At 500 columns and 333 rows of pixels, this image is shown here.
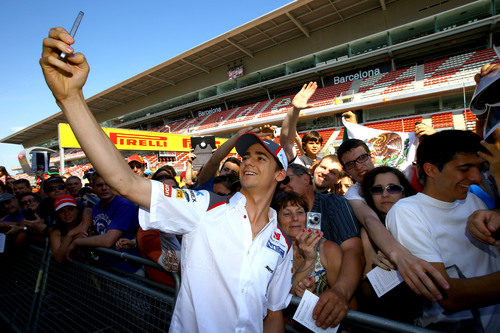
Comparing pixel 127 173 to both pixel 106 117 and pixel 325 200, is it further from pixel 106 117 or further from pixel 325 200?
pixel 106 117

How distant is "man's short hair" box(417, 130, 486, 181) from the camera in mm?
1460

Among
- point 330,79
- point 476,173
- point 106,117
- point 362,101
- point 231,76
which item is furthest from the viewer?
point 106,117

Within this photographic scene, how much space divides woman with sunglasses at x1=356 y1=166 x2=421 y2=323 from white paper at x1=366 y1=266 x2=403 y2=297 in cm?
4

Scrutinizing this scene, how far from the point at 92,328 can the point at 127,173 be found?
2.12 meters

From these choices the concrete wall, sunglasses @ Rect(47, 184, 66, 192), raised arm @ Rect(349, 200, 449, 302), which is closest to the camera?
raised arm @ Rect(349, 200, 449, 302)

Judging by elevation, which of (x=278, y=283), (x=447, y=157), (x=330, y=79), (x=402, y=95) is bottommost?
(x=278, y=283)

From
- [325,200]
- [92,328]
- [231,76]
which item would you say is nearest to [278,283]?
[325,200]

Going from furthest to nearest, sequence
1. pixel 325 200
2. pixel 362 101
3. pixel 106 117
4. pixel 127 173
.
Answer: pixel 106 117
pixel 362 101
pixel 325 200
pixel 127 173

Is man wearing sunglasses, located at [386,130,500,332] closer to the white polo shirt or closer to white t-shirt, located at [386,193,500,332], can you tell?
white t-shirt, located at [386,193,500,332]

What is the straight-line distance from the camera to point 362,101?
17.6 m

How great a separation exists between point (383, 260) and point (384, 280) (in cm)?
11

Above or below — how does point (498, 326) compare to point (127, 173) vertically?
below

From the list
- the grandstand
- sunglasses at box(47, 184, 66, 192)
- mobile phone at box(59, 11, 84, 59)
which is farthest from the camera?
the grandstand

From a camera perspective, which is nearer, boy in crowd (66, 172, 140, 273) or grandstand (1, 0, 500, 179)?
boy in crowd (66, 172, 140, 273)
